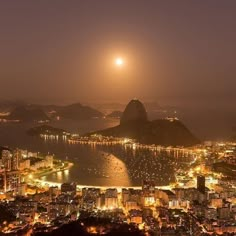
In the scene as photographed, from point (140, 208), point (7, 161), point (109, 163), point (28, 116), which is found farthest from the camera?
point (28, 116)

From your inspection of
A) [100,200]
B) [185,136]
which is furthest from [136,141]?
[100,200]

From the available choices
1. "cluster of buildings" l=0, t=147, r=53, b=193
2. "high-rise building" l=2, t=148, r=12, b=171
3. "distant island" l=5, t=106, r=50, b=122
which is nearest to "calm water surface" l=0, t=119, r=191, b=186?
"cluster of buildings" l=0, t=147, r=53, b=193

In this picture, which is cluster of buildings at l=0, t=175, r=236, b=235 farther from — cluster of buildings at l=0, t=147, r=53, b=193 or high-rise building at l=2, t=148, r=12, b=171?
high-rise building at l=2, t=148, r=12, b=171

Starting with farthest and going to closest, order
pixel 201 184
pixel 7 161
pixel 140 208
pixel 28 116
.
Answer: pixel 28 116
pixel 7 161
pixel 201 184
pixel 140 208

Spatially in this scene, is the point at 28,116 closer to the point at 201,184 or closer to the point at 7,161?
the point at 7,161

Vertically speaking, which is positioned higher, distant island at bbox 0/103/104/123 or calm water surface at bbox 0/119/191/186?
distant island at bbox 0/103/104/123

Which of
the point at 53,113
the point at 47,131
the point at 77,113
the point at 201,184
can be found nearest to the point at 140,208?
the point at 201,184

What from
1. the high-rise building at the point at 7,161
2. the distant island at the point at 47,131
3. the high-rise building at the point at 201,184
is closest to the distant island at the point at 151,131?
the distant island at the point at 47,131

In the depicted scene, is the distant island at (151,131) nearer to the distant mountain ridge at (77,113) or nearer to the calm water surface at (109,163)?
the calm water surface at (109,163)
